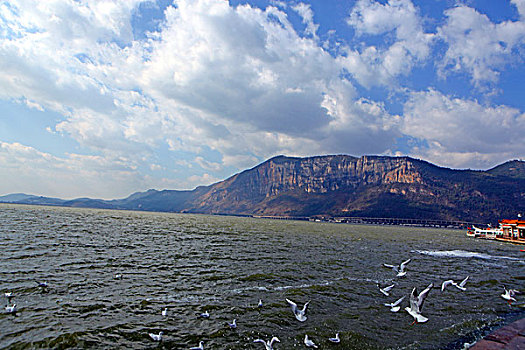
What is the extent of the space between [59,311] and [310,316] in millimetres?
12020

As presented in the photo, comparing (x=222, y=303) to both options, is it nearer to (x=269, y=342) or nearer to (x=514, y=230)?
(x=269, y=342)

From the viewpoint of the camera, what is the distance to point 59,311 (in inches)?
488

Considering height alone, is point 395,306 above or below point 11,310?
below

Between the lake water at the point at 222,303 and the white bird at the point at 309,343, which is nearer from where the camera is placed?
the white bird at the point at 309,343

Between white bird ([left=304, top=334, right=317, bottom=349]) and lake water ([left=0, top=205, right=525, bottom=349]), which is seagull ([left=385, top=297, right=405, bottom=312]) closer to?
lake water ([left=0, top=205, right=525, bottom=349])

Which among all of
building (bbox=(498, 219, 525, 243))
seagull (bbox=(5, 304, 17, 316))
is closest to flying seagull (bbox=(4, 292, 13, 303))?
seagull (bbox=(5, 304, 17, 316))

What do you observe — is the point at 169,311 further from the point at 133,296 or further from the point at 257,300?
the point at 257,300

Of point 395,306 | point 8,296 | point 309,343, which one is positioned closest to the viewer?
point 309,343

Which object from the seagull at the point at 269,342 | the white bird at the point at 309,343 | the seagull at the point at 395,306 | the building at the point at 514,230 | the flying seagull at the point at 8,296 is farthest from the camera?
the building at the point at 514,230

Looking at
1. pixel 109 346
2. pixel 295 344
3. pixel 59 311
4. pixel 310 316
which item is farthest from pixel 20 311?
pixel 310 316

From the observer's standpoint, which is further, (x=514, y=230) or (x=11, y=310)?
(x=514, y=230)

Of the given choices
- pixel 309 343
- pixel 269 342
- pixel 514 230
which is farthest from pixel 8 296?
pixel 514 230

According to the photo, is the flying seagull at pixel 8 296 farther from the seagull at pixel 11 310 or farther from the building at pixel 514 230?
the building at pixel 514 230

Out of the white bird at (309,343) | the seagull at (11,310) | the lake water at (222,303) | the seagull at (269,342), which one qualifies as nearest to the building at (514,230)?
the lake water at (222,303)
